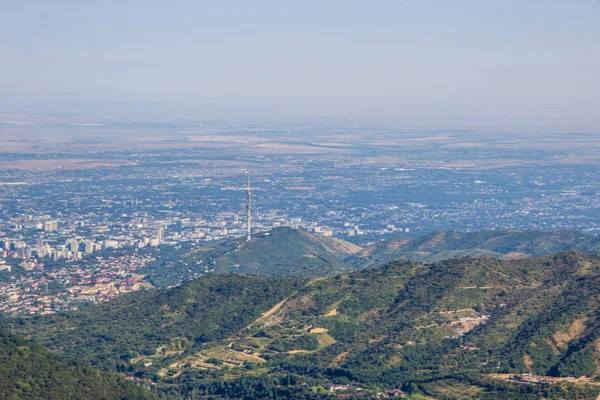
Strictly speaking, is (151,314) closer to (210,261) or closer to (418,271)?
(418,271)

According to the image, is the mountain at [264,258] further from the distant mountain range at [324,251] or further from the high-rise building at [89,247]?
the high-rise building at [89,247]

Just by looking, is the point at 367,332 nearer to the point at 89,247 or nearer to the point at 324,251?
the point at 324,251

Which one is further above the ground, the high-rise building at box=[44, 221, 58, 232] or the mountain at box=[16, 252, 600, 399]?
the mountain at box=[16, 252, 600, 399]

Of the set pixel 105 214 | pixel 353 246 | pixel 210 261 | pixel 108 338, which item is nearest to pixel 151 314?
pixel 108 338

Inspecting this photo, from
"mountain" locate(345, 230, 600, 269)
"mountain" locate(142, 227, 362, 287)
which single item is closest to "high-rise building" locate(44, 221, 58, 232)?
"mountain" locate(142, 227, 362, 287)

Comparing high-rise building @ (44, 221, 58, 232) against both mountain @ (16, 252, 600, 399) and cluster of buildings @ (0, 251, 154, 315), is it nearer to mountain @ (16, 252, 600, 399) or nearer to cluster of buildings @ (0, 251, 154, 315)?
cluster of buildings @ (0, 251, 154, 315)

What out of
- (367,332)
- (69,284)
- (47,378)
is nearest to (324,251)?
(69,284)
